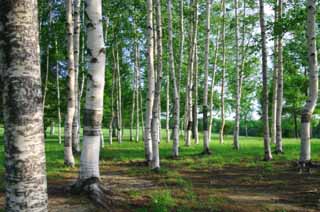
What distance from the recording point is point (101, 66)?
735cm

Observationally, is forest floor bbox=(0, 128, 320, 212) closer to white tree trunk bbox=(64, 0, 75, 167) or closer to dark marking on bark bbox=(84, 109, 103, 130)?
white tree trunk bbox=(64, 0, 75, 167)

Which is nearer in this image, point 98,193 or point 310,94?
point 98,193

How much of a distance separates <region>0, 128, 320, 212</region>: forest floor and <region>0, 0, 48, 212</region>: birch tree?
3356mm

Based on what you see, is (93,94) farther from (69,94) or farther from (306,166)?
(306,166)

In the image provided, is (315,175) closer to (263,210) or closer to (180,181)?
(180,181)

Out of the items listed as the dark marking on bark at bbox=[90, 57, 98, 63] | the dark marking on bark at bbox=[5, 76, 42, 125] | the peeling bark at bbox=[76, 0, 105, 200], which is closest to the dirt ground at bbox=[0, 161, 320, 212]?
the peeling bark at bbox=[76, 0, 105, 200]

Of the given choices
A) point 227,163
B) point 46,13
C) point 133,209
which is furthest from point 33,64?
point 46,13

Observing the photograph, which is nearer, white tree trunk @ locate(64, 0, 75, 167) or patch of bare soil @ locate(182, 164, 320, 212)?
patch of bare soil @ locate(182, 164, 320, 212)

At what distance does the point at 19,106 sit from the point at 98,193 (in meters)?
4.32

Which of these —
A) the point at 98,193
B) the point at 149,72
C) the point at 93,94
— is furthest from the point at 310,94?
the point at 98,193

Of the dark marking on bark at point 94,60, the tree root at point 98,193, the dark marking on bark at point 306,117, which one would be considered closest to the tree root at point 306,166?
the dark marking on bark at point 306,117

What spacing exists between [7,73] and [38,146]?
70cm

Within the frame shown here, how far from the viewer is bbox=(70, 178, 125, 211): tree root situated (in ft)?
21.3

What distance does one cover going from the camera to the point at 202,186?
31.7ft
